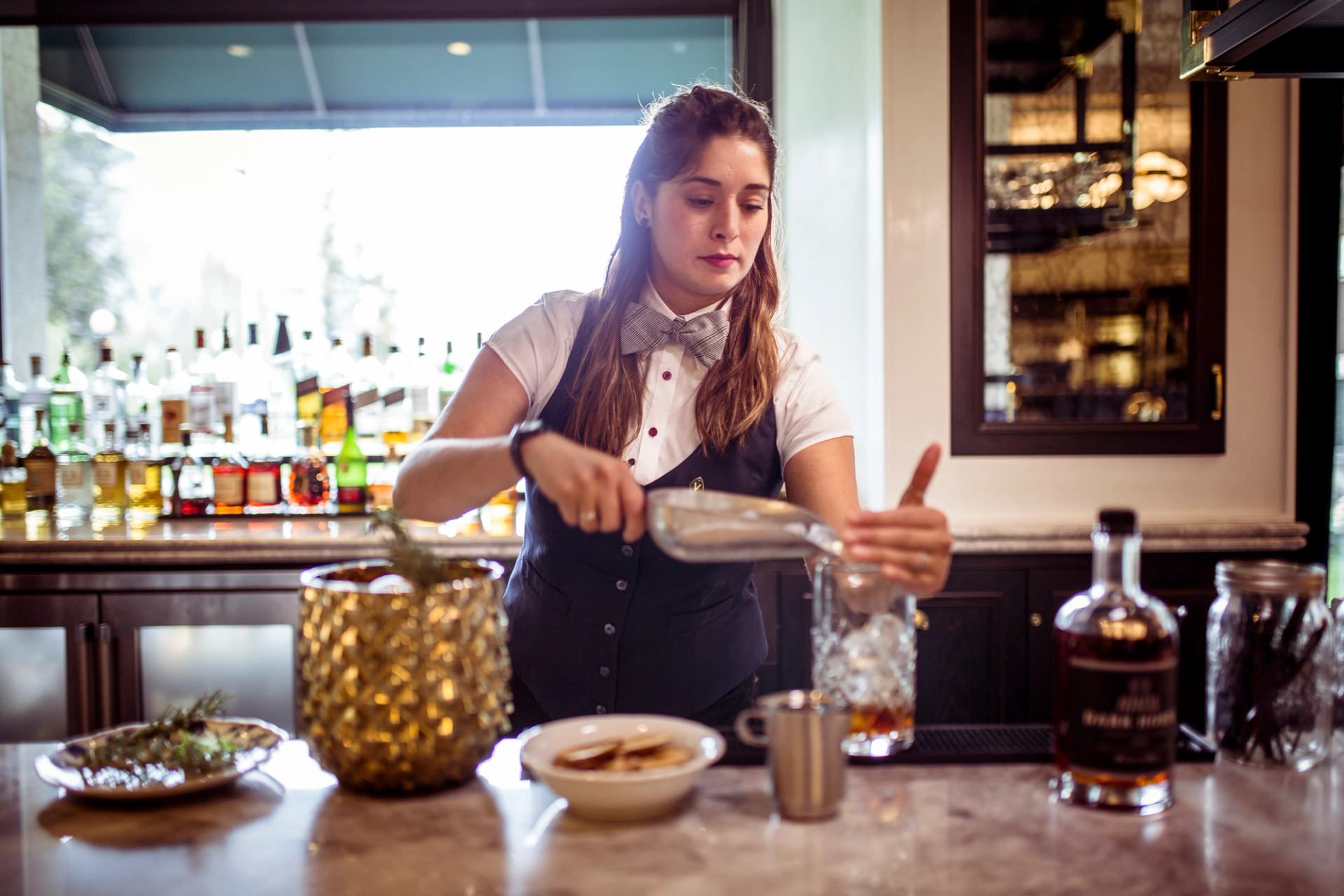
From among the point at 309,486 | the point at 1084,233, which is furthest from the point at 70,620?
the point at 1084,233

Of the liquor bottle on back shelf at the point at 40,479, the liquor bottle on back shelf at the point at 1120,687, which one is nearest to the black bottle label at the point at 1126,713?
the liquor bottle on back shelf at the point at 1120,687

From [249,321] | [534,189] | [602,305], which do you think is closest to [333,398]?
[249,321]

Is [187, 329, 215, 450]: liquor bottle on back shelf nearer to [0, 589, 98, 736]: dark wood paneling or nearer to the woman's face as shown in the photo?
[0, 589, 98, 736]: dark wood paneling

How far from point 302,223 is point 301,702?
2703mm

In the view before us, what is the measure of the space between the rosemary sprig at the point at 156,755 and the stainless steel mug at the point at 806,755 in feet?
1.56

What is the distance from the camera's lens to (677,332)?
164 centimetres

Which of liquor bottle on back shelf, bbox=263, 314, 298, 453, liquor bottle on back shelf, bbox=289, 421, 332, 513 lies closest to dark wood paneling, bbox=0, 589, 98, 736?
liquor bottle on back shelf, bbox=289, 421, 332, 513

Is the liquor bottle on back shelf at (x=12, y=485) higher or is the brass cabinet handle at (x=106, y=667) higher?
the liquor bottle on back shelf at (x=12, y=485)

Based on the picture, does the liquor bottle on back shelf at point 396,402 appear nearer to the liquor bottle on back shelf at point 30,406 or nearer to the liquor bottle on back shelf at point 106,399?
the liquor bottle on back shelf at point 106,399

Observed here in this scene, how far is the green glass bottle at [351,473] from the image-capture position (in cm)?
286

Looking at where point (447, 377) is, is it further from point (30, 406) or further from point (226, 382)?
point (30, 406)

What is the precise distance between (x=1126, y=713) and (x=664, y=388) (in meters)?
0.92

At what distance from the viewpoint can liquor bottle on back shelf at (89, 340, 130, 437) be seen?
3078 millimetres

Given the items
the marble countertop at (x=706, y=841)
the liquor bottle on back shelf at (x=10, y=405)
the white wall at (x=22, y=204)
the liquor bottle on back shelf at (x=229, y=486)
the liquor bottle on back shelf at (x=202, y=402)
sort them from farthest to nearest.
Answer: the white wall at (x=22, y=204) < the liquor bottle on back shelf at (x=10, y=405) < the liquor bottle on back shelf at (x=202, y=402) < the liquor bottle on back shelf at (x=229, y=486) < the marble countertop at (x=706, y=841)
